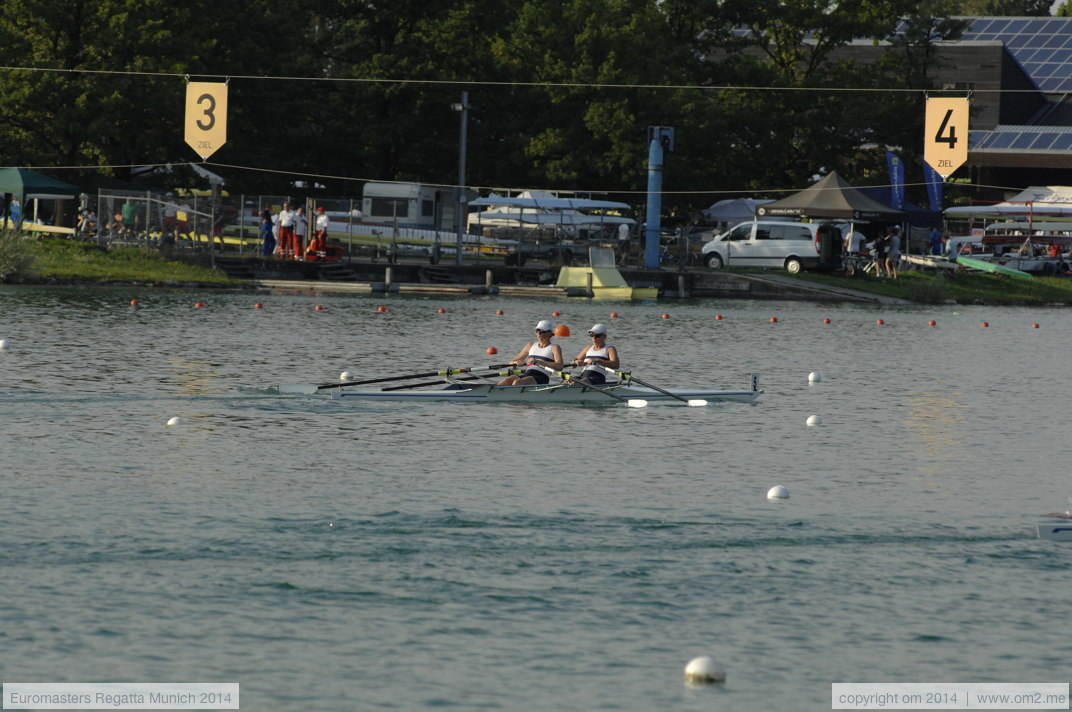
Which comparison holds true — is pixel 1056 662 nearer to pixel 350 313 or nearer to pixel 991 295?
pixel 350 313

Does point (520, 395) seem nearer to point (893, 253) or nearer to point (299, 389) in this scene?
point (299, 389)

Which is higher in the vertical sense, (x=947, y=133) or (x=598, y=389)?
(x=947, y=133)

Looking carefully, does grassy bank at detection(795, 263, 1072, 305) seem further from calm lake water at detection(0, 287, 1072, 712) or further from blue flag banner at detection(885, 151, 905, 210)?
calm lake water at detection(0, 287, 1072, 712)

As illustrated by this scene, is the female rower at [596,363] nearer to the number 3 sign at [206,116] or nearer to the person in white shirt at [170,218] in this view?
the number 3 sign at [206,116]

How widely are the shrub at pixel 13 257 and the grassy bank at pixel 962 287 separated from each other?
2521 cm

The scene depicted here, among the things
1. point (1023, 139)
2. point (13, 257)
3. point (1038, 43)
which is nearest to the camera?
point (13, 257)

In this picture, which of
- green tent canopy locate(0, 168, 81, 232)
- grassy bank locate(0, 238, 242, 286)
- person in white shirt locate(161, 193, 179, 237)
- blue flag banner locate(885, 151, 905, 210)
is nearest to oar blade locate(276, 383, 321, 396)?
grassy bank locate(0, 238, 242, 286)

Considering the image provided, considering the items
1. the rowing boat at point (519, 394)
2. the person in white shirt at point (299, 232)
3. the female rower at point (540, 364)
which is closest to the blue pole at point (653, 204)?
the person in white shirt at point (299, 232)

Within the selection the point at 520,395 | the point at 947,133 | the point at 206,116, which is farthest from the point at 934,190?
the point at 520,395

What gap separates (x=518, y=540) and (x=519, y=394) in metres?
8.48

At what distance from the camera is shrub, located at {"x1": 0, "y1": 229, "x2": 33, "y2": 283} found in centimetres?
4206

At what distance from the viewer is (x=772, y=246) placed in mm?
52812

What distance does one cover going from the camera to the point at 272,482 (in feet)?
50.0

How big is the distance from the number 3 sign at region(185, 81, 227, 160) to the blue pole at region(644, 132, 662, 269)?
1919 cm
